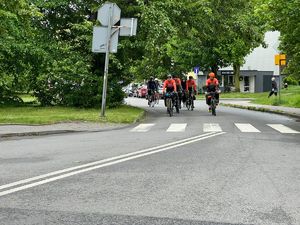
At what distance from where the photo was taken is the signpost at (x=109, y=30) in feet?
A: 58.8

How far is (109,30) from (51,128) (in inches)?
182

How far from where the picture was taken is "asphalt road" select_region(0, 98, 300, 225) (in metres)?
5.14

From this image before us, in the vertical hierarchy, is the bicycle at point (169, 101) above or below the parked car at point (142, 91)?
below

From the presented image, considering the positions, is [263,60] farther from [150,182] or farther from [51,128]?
[150,182]

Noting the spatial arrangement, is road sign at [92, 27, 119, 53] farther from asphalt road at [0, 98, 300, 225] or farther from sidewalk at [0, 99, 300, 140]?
asphalt road at [0, 98, 300, 225]

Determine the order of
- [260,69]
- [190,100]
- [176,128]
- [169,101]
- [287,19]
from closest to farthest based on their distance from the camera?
1. [176,128]
2. [287,19]
3. [169,101]
4. [190,100]
5. [260,69]

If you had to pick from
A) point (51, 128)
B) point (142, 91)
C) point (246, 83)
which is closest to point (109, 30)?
point (51, 128)

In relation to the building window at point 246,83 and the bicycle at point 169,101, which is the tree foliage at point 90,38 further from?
the building window at point 246,83

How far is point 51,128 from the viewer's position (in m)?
14.9

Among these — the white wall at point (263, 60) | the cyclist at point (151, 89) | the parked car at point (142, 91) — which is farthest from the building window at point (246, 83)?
the cyclist at point (151, 89)

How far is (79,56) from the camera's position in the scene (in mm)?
23859

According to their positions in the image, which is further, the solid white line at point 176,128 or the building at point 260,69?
the building at point 260,69

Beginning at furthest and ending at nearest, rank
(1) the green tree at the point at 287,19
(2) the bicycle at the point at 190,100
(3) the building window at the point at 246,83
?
(3) the building window at the point at 246,83
(2) the bicycle at the point at 190,100
(1) the green tree at the point at 287,19

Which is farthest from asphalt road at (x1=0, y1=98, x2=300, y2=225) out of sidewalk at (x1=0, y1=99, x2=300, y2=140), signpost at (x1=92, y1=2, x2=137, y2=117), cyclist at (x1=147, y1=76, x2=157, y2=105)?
cyclist at (x1=147, y1=76, x2=157, y2=105)
